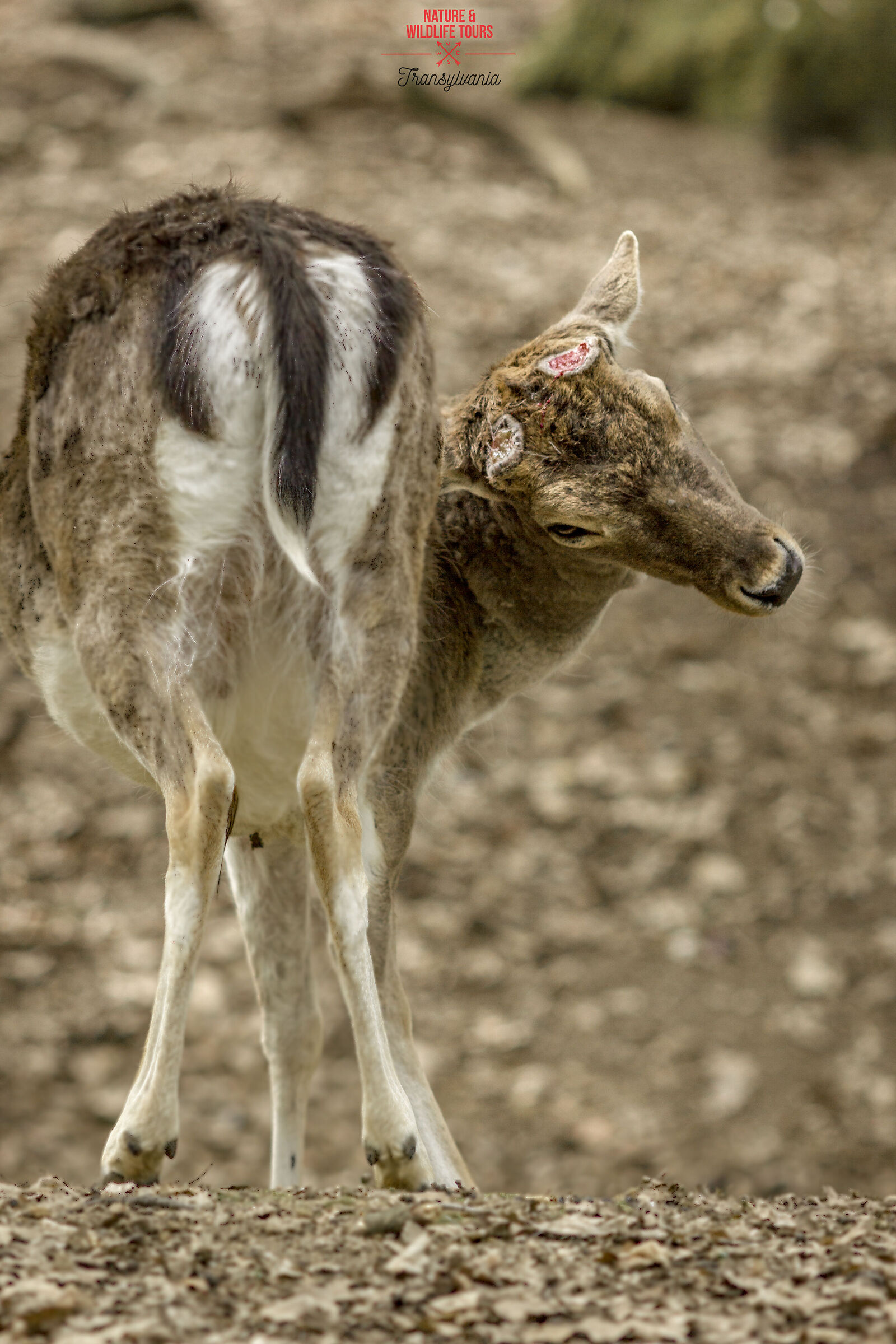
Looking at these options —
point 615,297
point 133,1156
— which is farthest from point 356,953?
point 615,297

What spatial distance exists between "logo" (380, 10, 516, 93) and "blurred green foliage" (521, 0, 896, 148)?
2.62 feet

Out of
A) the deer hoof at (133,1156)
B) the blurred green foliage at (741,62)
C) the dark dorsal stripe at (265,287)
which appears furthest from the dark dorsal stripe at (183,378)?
the blurred green foliage at (741,62)

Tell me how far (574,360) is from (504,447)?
34cm

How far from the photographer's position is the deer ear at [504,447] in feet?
14.7

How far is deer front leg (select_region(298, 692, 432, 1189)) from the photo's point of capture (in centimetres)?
362

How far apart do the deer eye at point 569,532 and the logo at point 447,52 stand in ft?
30.8

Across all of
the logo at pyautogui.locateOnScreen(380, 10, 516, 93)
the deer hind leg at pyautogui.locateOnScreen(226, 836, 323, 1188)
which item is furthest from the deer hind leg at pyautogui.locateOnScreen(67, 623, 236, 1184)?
the logo at pyautogui.locateOnScreen(380, 10, 516, 93)

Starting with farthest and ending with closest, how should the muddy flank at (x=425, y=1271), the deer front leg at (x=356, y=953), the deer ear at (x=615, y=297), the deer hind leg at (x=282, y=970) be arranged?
the deer hind leg at (x=282, y=970)
the deer ear at (x=615, y=297)
the deer front leg at (x=356, y=953)
the muddy flank at (x=425, y=1271)

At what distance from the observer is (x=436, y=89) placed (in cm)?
1328

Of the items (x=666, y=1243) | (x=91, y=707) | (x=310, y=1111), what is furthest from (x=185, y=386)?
(x=310, y=1111)

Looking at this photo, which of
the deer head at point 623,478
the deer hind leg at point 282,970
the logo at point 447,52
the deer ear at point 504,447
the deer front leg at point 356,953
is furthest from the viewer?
the logo at point 447,52

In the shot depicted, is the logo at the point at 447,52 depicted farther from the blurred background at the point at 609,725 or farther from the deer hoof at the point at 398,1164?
the deer hoof at the point at 398,1164

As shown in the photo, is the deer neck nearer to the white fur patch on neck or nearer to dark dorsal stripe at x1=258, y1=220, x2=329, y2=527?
the white fur patch on neck

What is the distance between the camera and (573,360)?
4457 mm
